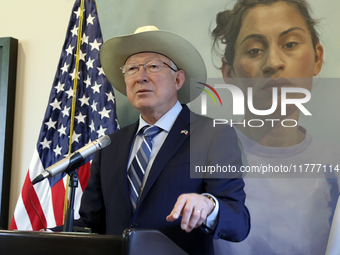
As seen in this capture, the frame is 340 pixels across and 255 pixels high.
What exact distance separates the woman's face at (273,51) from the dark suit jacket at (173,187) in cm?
43

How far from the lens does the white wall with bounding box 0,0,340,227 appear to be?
2270 millimetres

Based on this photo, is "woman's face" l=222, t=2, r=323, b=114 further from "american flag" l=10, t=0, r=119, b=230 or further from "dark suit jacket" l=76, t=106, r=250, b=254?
"american flag" l=10, t=0, r=119, b=230

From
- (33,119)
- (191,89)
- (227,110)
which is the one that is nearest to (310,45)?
(227,110)

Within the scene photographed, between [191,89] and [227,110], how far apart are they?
0.26m

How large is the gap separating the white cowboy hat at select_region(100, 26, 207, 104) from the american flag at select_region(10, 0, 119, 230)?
0.45 feet

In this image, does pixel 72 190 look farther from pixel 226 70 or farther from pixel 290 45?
pixel 290 45

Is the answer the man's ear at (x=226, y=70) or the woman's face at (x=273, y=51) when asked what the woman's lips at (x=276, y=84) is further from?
the man's ear at (x=226, y=70)

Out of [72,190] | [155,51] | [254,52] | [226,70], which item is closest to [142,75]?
[155,51]

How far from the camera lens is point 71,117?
7.47ft

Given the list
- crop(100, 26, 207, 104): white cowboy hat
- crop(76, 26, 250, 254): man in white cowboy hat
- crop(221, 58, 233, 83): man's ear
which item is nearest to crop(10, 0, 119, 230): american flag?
crop(100, 26, 207, 104): white cowboy hat

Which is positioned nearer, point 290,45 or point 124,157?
point 124,157

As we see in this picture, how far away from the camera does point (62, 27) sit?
2.61 metres

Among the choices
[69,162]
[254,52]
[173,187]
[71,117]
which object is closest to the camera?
[69,162]

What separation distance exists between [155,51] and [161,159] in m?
0.65
